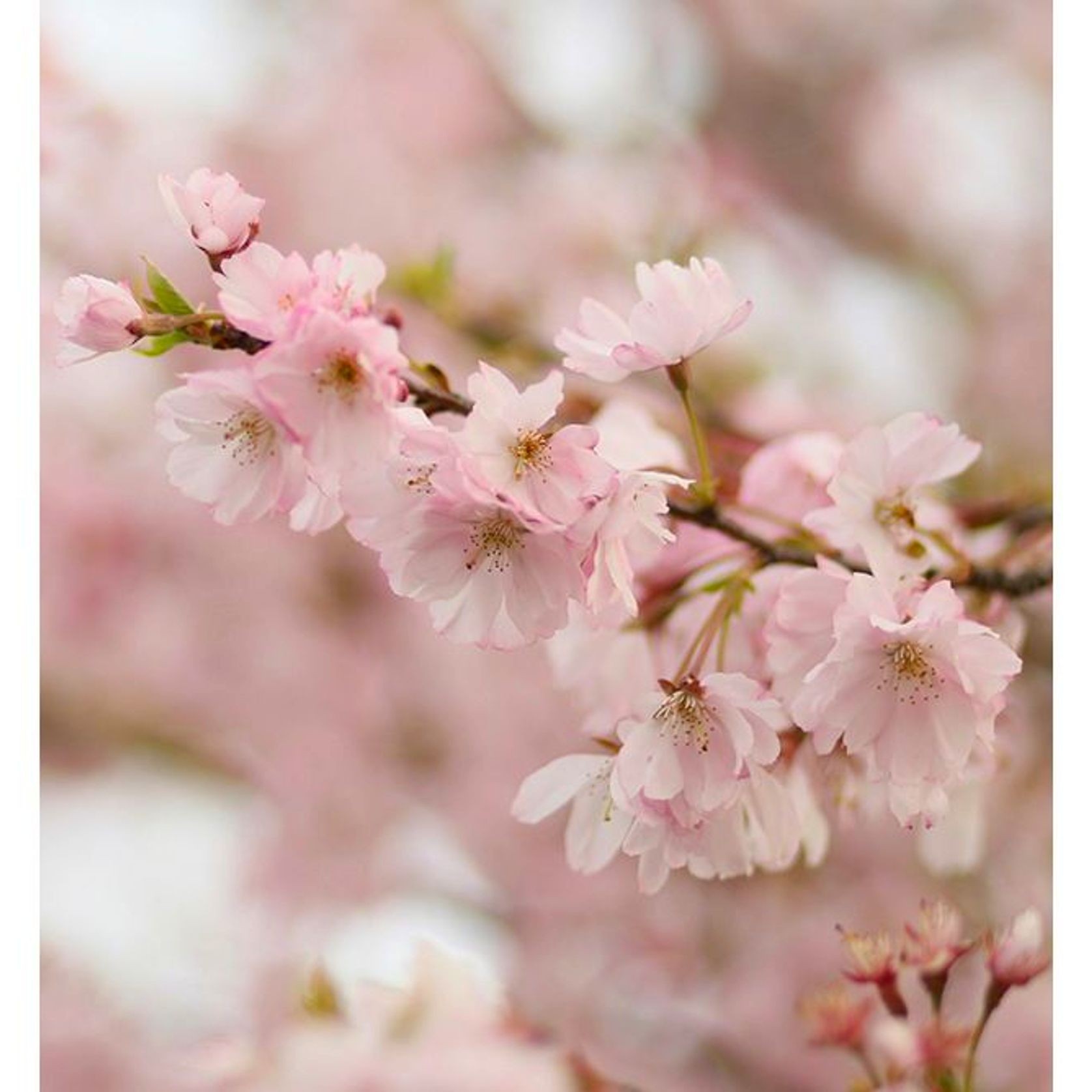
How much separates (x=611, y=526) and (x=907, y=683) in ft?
0.38

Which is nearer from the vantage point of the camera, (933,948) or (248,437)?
(248,437)

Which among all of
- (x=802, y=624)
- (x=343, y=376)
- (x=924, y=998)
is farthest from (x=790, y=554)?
(x=924, y=998)

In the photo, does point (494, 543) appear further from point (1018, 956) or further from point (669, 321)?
point (1018, 956)

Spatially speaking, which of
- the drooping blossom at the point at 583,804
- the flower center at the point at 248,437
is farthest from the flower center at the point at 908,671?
the flower center at the point at 248,437

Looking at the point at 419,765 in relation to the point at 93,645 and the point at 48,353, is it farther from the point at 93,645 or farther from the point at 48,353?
the point at 48,353

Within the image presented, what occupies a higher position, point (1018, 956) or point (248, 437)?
point (248, 437)

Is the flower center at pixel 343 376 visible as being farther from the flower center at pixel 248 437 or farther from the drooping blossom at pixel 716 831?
the drooping blossom at pixel 716 831

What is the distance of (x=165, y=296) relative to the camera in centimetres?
45

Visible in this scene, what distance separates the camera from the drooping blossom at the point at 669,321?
0.47 meters

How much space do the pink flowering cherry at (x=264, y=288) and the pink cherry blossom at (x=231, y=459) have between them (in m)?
0.04

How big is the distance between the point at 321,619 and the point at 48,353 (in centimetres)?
36

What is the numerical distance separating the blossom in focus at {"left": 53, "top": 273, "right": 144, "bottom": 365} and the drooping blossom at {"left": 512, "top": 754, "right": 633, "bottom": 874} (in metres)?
0.22

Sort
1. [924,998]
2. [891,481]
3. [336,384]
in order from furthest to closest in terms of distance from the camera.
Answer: [924,998]
[891,481]
[336,384]

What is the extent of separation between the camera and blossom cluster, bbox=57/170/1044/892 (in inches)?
16.7
